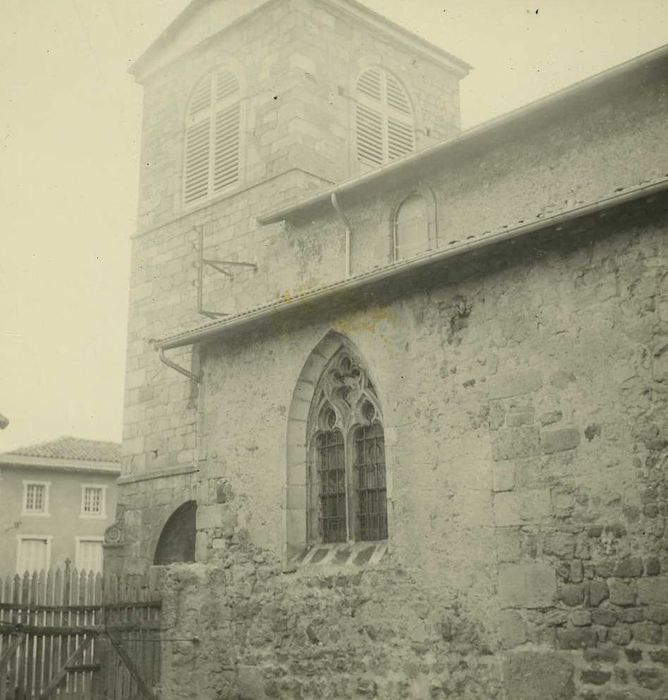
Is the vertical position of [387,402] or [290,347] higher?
[290,347]

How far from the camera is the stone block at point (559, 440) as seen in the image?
24.0 ft

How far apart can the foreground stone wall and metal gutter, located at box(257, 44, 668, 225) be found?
2.98 metres

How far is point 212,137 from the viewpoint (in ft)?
53.2

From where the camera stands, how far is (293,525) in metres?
9.38

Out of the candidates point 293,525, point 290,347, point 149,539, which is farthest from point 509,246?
point 149,539

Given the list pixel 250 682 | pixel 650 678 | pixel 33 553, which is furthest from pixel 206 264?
pixel 33 553

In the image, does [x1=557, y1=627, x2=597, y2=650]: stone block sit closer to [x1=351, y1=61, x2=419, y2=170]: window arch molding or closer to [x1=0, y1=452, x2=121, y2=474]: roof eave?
[x1=351, y1=61, x2=419, y2=170]: window arch molding

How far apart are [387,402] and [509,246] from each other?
73.8 inches

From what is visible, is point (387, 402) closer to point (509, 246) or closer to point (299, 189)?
point (509, 246)

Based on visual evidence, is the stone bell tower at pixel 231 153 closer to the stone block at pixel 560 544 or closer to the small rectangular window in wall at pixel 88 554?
the stone block at pixel 560 544

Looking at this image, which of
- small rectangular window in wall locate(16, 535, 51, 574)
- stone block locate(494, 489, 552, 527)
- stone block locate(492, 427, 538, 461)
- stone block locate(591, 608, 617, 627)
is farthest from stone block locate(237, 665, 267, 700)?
small rectangular window in wall locate(16, 535, 51, 574)

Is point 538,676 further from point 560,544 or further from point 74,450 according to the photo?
point 74,450

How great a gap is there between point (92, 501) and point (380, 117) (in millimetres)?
18575

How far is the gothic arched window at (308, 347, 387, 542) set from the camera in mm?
9039
